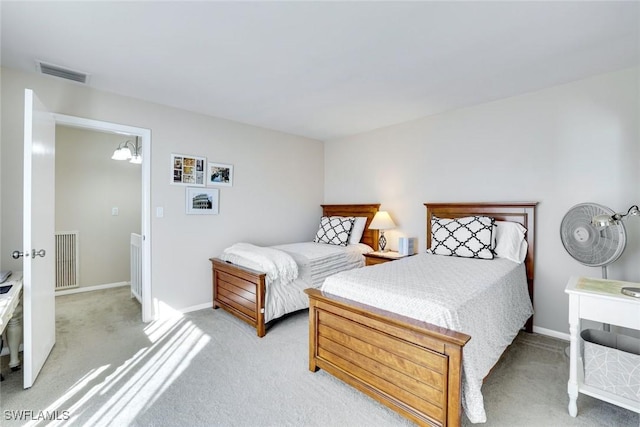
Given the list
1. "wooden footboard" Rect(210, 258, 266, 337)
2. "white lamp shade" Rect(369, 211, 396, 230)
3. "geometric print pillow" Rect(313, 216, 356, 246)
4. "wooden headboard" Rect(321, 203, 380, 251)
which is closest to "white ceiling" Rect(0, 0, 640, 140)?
"white lamp shade" Rect(369, 211, 396, 230)

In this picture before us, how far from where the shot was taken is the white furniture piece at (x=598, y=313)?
1.52 meters

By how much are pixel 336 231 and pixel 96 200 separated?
354 centimetres

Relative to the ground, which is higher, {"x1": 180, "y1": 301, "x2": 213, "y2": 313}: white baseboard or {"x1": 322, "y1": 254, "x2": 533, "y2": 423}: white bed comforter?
{"x1": 322, "y1": 254, "x2": 533, "y2": 423}: white bed comforter

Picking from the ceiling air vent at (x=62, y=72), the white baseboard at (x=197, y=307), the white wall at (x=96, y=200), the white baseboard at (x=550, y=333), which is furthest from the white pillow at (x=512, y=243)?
the white wall at (x=96, y=200)

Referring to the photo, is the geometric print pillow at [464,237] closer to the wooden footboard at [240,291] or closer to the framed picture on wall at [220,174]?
the wooden footboard at [240,291]

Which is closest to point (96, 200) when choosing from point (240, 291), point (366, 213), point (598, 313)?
point (240, 291)

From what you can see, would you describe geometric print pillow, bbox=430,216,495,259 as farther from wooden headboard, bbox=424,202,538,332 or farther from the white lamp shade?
the white lamp shade

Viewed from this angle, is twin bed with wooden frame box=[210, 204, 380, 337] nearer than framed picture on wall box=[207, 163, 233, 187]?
Yes

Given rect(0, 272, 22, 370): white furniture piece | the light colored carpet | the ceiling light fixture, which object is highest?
the ceiling light fixture

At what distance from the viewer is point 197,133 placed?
3.41 m

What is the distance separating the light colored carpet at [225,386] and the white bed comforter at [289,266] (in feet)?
0.95

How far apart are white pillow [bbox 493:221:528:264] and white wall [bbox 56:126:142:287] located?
5.01 meters

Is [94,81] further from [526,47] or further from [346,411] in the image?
[526,47]

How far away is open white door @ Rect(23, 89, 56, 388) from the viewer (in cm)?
189
